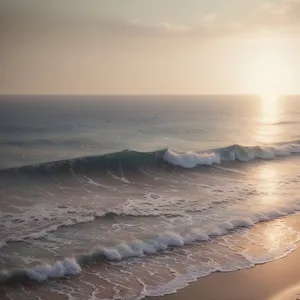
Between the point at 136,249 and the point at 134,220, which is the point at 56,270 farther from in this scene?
the point at 134,220

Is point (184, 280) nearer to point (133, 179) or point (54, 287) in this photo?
point (54, 287)

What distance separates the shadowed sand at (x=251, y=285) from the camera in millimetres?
9445

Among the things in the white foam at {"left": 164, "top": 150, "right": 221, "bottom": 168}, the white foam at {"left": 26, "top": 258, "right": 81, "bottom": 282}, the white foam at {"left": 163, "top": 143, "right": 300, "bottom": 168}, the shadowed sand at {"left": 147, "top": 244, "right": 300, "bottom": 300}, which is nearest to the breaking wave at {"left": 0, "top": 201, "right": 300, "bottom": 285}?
the white foam at {"left": 26, "top": 258, "right": 81, "bottom": 282}

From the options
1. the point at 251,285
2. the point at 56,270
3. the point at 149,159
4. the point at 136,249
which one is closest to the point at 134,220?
the point at 136,249

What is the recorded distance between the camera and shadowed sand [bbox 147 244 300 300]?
945cm

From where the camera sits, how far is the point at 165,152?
26359mm

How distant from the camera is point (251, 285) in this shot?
32.8 ft

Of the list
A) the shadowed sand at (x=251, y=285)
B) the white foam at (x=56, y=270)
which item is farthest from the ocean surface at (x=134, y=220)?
the shadowed sand at (x=251, y=285)

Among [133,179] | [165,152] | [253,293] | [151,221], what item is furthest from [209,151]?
[253,293]

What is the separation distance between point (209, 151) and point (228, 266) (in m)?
18.7

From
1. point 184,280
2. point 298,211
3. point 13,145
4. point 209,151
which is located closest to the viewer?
point 184,280

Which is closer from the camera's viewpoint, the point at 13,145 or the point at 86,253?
the point at 86,253

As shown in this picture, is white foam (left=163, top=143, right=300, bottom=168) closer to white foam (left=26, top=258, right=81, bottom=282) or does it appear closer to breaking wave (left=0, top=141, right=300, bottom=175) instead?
breaking wave (left=0, top=141, right=300, bottom=175)

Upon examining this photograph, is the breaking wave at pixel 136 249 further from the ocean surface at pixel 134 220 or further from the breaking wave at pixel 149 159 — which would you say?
the breaking wave at pixel 149 159
